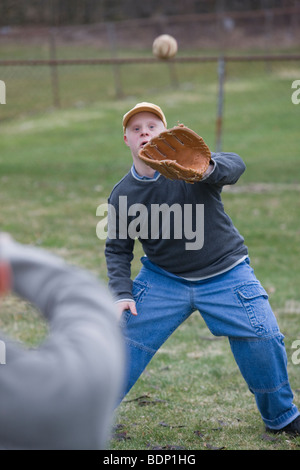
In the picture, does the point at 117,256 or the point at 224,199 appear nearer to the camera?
the point at 117,256

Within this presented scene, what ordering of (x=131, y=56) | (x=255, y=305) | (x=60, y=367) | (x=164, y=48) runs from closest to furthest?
1. (x=60, y=367)
2. (x=255, y=305)
3. (x=164, y=48)
4. (x=131, y=56)

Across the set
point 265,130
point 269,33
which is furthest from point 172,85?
point 269,33

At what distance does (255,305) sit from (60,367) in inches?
78.4

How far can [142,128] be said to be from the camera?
3193 mm

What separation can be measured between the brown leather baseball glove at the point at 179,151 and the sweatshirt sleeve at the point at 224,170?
0.21 ft

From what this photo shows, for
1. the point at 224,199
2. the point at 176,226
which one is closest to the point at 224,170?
the point at 176,226

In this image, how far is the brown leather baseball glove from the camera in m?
2.84

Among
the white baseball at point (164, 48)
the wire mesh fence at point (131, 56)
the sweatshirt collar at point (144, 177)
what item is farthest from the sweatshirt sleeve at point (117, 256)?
the wire mesh fence at point (131, 56)

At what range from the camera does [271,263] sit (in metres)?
6.96

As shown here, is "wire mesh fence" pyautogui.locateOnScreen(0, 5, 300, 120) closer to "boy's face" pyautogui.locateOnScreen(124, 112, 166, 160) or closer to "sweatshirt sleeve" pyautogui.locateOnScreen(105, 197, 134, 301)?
"boy's face" pyautogui.locateOnScreen(124, 112, 166, 160)

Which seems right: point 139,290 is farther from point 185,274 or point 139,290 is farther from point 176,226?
point 176,226

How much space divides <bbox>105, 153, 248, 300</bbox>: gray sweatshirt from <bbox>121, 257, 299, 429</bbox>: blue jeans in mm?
69

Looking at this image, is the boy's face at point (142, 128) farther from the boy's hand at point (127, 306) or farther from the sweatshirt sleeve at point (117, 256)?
the boy's hand at point (127, 306)

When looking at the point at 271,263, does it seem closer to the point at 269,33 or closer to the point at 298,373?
the point at 298,373
